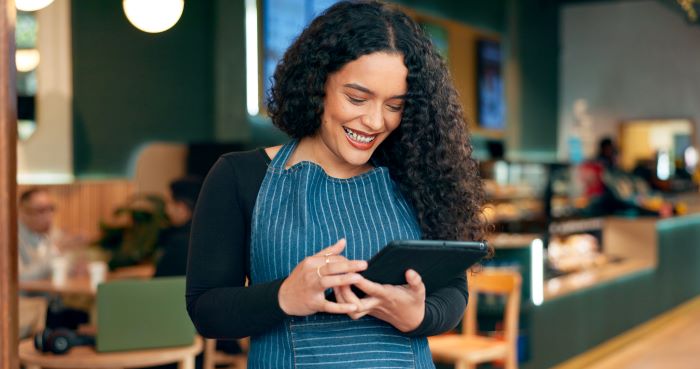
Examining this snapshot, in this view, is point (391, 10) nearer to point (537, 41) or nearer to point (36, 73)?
point (36, 73)

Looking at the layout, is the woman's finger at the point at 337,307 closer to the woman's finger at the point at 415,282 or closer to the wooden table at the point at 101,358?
the woman's finger at the point at 415,282

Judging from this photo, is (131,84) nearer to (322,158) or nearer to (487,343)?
(487,343)

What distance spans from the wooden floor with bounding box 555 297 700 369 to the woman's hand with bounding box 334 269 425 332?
15.4ft

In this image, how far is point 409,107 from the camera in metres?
1.57

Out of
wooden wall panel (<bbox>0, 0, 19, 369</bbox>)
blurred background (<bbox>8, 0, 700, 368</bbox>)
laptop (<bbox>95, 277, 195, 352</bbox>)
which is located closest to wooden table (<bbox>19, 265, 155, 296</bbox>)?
blurred background (<bbox>8, 0, 700, 368</bbox>)

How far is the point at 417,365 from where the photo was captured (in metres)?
1.53

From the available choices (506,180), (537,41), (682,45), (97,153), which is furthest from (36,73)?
(682,45)

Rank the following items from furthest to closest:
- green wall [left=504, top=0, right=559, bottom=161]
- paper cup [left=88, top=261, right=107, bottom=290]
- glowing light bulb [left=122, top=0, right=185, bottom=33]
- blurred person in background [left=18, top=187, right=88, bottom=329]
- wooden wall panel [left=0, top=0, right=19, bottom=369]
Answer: green wall [left=504, top=0, right=559, bottom=161] < glowing light bulb [left=122, top=0, right=185, bottom=33] < blurred person in background [left=18, top=187, right=88, bottom=329] < paper cup [left=88, top=261, right=107, bottom=290] < wooden wall panel [left=0, top=0, right=19, bottom=369]

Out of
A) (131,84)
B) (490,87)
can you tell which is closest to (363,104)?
(131,84)

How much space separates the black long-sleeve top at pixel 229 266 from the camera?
4.70 ft

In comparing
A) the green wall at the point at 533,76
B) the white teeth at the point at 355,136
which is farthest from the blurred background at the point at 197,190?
the white teeth at the point at 355,136

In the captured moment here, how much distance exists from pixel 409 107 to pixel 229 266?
42 cm

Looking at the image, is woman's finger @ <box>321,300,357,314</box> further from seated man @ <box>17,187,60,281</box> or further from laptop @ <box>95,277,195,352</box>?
seated man @ <box>17,187,60,281</box>

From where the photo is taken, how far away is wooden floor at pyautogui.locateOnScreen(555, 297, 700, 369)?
21.6 feet
